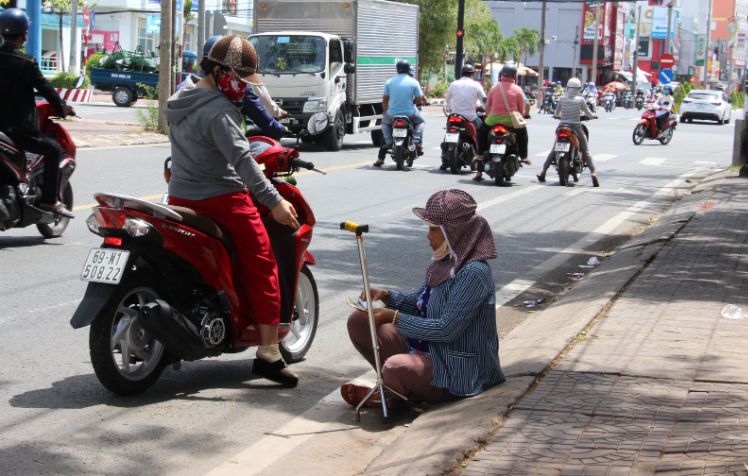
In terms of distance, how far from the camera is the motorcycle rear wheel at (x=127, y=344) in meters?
4.18

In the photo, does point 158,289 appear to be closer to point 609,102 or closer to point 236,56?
point 236,56

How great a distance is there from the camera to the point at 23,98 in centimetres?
756

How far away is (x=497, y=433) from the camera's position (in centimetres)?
377

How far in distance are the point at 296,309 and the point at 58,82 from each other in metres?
30.8

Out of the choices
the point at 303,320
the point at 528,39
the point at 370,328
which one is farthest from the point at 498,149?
the point at 528,39

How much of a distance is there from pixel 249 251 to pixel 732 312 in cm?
352

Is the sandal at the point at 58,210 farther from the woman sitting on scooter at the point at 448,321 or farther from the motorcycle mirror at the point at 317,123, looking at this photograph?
the woman sitting on scooter at the point at 448,321

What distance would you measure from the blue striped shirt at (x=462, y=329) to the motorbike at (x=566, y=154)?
11119 millimetres

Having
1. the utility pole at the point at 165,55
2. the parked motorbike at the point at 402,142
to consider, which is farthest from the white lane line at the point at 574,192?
the utility pole at the point at 165,55

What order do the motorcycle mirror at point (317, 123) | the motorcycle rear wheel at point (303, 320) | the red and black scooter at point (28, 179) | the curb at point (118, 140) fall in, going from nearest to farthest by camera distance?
1. the motorcycle mirror at point (317, 123)
2. the motorcycle rear wheel at point (303, 320)
3. the red and black scooter at point (28, 179)
4. the curb at point (118, 140)

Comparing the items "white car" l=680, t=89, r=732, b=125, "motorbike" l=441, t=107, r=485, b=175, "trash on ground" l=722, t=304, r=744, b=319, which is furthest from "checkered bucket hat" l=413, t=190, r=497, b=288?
"white car" l=680, t=89, r=732, b=125

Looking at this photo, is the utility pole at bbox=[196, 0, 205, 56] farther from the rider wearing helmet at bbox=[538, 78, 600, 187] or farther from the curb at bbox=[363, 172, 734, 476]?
the curb at bbox=[363, 172, 734, 476]

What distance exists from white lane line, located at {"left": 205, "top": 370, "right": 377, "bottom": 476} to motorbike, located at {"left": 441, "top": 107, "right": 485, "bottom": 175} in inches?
442

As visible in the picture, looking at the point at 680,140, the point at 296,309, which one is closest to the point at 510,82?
the point at 296,309
